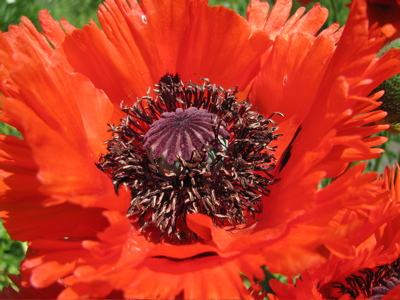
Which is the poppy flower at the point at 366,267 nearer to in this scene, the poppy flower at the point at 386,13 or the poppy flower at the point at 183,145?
the poppy flower at the point at 183,145

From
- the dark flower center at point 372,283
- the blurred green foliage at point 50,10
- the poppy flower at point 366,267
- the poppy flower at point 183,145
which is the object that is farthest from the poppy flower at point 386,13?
the blurred green foliage at point 50,10

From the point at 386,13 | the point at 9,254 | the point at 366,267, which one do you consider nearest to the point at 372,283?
the point at 366,267

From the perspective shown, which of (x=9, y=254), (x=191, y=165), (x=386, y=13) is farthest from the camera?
(x=9, y=254)

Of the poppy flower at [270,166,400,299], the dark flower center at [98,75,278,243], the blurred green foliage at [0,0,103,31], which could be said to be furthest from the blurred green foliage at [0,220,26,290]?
the poppy flower at [270,166,400,299]

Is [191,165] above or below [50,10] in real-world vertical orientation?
below

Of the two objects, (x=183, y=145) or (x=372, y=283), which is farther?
(x=372, y=283)

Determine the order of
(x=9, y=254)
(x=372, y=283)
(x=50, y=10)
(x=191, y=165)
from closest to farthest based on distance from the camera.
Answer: (x=191, y=165), (x=372, y=283), (x=9, y=254), (x=50, y=10)

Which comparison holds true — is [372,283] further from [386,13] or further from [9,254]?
[9,254]
